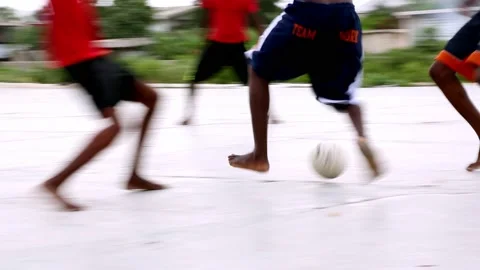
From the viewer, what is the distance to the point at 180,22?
2891 cm

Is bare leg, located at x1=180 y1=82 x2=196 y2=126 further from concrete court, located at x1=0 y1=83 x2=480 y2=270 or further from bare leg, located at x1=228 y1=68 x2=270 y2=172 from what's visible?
bare leg, located at x1=228 y1=68 x2=270 y2=172

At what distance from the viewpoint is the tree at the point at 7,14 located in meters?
30.9

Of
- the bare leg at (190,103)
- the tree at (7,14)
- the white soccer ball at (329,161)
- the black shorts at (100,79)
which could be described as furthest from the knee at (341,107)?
the tree at (7,14)

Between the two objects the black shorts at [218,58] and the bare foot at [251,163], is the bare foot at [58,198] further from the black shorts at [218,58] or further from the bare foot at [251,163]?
the black shorts at [218,58]

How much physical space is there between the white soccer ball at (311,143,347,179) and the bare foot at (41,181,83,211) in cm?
151

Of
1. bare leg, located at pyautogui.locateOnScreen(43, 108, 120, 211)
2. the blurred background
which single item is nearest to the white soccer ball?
bare leg, located at pyautogui.locateOnScreen(43, 108, 120, 211)

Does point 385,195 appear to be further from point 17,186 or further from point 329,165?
point 17,186

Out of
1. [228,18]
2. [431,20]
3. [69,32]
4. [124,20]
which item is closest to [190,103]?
[228,18]

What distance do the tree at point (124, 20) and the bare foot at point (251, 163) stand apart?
1636cm

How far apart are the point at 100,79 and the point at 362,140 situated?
1.60 metres

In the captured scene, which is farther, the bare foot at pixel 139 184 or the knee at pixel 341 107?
the knee at pixel 341 107


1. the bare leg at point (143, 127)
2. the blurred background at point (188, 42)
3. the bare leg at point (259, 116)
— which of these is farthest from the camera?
the blurred background at point (188, 42)

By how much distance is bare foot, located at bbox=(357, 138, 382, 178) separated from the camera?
542cm

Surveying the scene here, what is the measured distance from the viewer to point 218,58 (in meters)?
8.84
